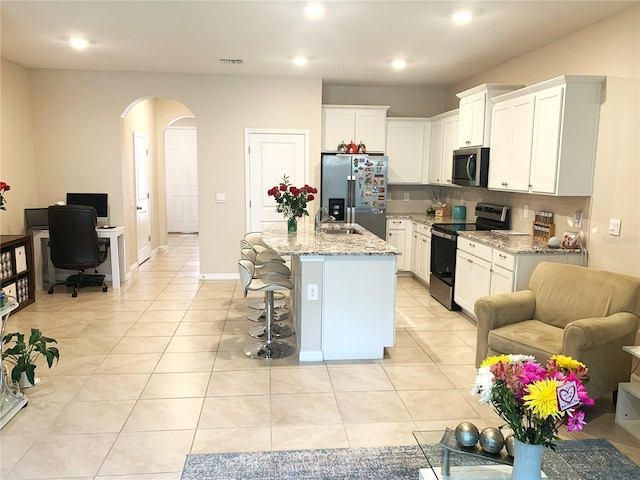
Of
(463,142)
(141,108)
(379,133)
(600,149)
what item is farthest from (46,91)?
(600,149)

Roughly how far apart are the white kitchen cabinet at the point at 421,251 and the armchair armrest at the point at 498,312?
2.44 metres

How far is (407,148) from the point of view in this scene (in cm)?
688

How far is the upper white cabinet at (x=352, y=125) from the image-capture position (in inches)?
260

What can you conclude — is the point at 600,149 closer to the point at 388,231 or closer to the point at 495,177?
the point at 495,177

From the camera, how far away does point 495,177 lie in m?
4.83

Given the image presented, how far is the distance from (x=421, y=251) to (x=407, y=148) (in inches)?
63.6

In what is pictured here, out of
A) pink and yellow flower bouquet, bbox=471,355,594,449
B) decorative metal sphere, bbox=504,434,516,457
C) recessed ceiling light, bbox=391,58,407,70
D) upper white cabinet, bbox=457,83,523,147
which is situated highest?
→ recessed ceiling light, bbox=391,58,407,70

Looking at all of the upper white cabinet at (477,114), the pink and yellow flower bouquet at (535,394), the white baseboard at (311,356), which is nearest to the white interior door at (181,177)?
the upper white cabinet at (477,114)

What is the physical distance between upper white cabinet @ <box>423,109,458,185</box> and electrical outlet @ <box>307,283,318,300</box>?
3.27 m

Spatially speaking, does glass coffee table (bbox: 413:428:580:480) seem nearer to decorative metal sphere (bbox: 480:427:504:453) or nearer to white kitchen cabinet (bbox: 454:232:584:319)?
decorative metal sphere (bbox: 480:427:504:453)

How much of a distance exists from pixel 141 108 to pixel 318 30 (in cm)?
431

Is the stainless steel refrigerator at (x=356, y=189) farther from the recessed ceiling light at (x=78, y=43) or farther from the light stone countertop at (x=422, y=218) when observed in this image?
the recessed ceiling light at (x=78, y=43)

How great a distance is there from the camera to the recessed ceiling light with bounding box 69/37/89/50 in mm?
4602

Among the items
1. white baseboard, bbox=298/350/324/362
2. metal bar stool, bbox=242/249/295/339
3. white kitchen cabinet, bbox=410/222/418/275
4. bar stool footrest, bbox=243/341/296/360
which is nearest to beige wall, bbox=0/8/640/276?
white kitchen cabinet, bbox=410/222/418/275
